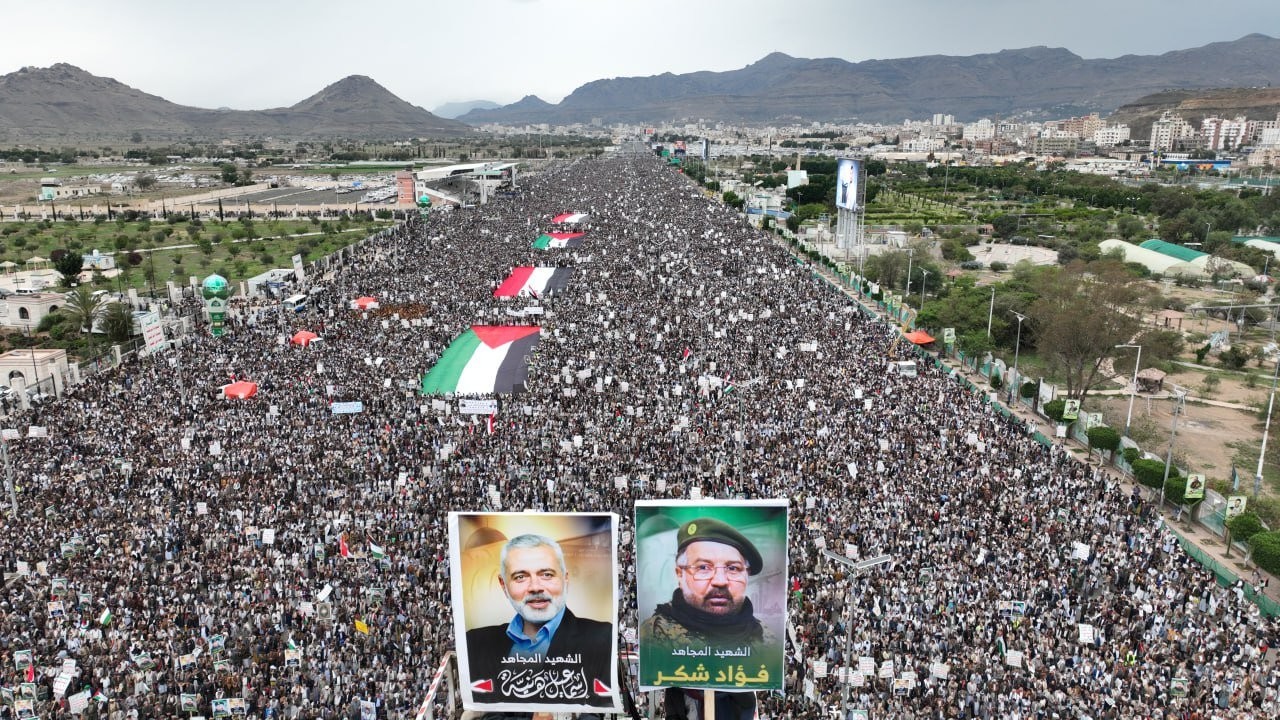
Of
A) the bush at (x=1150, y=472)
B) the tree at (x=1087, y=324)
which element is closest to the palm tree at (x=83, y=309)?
the tree at (x=1087, y=324)

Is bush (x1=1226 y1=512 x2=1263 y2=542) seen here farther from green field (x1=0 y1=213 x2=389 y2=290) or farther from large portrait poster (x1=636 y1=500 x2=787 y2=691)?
green field (x1=0 y1=213 x2=389 y2=290)

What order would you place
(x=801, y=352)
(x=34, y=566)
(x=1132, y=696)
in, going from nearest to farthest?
(x=1132, y=696) < (x=34, y=566) < (x=801, y=352)

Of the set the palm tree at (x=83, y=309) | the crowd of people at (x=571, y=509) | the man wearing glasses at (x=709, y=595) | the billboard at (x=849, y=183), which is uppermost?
the billboard at (x=849, y=183)

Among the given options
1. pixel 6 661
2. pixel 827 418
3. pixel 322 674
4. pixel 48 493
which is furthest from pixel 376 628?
pixel 827 418

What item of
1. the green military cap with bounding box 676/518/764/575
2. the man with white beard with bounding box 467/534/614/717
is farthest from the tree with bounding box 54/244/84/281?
A: the green military cap with bounding box 676/518/764/575

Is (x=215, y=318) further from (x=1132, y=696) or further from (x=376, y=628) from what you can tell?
(x=1132, y=696)

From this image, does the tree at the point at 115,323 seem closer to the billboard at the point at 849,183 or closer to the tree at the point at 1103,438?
the tree at the point at 1103,438

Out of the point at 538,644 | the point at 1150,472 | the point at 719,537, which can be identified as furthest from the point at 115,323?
the point at 1150,472
